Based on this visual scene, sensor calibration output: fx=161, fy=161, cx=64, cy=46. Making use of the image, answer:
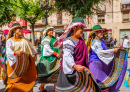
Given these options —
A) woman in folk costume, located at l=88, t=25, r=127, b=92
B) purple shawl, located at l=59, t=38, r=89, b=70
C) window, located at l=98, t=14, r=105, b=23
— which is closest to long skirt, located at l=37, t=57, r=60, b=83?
woman in folk costume, located at l=88, t=25, r=127, b=92

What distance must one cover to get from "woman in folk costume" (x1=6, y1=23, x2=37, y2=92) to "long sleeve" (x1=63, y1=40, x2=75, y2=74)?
4.45 feet

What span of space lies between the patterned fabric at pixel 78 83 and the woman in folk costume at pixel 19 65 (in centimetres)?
127

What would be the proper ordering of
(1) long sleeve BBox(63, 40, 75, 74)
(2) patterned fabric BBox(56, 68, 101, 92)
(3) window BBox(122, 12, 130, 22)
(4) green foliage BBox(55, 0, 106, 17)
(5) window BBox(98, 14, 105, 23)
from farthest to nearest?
1. (5) window BBox(98, 14, 105, 23)
2. (3) window BBox(122, 12, 130, 22)
3. (4) green foliage BBox(55, 0, 106, 17)
4. (1) long sleeve BBox(63, 40, 75, 74)
5. (2) patterned fabric BBox(56, 68, 101, 92)

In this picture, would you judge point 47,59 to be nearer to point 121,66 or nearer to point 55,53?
point 55,53

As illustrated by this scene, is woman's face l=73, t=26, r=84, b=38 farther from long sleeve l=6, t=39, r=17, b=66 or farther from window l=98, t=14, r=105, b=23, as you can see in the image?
window l=98, t=14, r=105, b=23

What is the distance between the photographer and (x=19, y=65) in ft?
12.3

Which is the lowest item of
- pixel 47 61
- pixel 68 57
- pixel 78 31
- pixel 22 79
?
pixel 22 79

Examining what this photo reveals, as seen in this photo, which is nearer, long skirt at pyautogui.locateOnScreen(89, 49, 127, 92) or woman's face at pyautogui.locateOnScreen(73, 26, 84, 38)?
woman's face at pyautogui.locateOnScreen(73, 26, 84, 38)

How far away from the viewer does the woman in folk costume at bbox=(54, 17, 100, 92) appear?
8.19 feet

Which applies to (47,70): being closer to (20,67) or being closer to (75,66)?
(20,67)

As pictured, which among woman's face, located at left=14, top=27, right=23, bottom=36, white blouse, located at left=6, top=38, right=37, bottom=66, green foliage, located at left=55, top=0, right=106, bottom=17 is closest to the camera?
white blouse, located at left=6, top=38, right=37, bottom=66

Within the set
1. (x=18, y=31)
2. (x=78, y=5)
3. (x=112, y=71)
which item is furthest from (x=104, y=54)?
(x=78, y=5)

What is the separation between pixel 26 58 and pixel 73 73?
1.62m

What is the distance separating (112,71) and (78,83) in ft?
4.35
